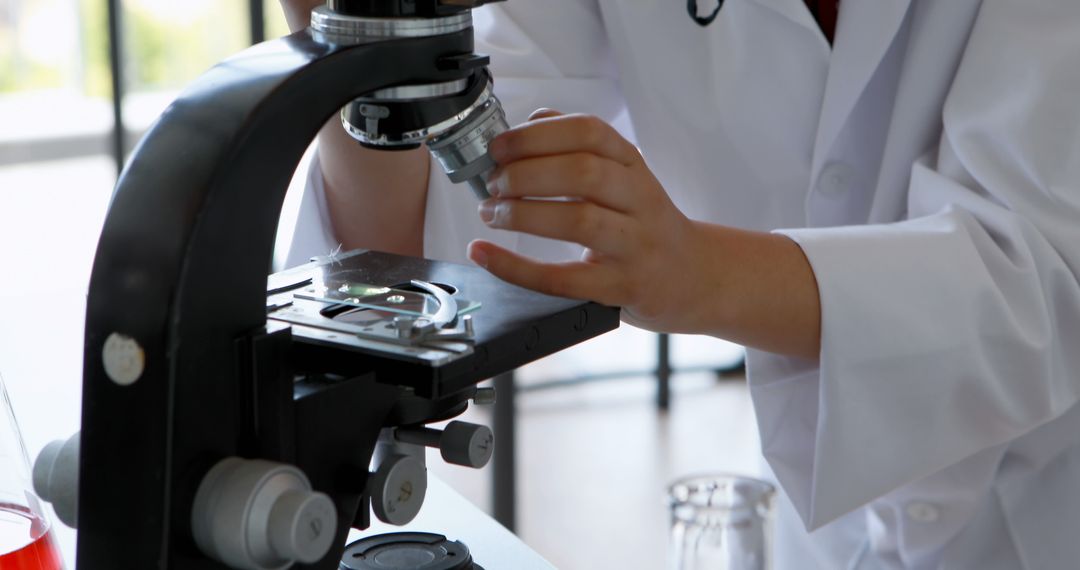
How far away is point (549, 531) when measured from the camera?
84.4 inches

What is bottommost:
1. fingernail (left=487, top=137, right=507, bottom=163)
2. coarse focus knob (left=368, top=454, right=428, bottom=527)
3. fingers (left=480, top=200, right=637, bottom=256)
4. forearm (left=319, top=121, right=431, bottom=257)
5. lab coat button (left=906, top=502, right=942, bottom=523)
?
lab coat button (left=906, top=502, right=942, bottom=523)

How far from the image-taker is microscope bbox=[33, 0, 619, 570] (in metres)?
0.43

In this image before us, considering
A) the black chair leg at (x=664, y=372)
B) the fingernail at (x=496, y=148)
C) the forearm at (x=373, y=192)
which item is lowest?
the black chair leg at (x=664, y=372)

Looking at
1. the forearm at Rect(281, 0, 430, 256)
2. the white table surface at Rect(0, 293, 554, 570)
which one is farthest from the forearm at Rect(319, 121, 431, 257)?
the white table surface at Rect(0, 293, 554, 570)

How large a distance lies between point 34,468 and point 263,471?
0.12m

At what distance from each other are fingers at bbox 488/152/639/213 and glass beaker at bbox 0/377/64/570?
0.78 ft

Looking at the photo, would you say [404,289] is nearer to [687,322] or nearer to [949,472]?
[687,322]

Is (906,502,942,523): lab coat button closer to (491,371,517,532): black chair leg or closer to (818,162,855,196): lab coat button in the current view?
(818,162,855,196): lab coat button

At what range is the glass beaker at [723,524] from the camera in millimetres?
704

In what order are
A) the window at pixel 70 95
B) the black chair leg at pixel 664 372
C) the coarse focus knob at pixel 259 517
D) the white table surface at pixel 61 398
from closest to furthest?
1. the coarse focus knob at pixel 259 517
2. the white table surface at pixel 61 398
3. the black chair leg at pixel 664 372
4. the window at pixel 70 95

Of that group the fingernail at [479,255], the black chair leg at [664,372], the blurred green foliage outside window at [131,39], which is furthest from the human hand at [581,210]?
the blurred green foliage outside window at [131,39]

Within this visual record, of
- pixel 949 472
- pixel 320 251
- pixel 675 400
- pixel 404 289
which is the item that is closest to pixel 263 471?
pixel 404 289

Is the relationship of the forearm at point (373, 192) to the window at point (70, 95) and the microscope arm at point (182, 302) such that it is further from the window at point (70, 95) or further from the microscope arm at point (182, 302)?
the window at point (70, 95)

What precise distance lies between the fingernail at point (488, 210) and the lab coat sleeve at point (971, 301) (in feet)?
0.80
